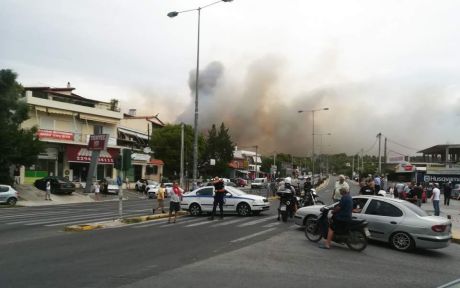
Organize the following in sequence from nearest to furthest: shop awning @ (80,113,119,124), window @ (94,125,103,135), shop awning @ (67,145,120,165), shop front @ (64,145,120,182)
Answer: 1. shop awning @ (67,145,120,165)
2. shop front @ (64,145,120,182)
3. shop awning @ (80,113,119,124)
4. window @ (94,125,103,135)

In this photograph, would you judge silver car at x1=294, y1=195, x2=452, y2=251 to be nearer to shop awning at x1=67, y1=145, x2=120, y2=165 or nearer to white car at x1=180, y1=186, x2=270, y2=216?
white car at x1=180, y1=186, x2=270, y2=216

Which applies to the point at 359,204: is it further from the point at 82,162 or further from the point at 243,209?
the point at 82,162

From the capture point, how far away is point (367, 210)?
14.1 m

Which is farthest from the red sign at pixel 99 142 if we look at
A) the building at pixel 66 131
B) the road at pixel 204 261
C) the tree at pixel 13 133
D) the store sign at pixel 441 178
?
the store sign at pixel 441 178

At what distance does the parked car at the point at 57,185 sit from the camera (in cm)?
4316

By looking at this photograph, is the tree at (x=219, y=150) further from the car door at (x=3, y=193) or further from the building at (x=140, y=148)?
the car door at (x=3, y=193)

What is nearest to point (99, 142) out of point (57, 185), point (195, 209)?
point (57, 185)

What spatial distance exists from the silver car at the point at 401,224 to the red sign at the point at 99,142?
33.7m

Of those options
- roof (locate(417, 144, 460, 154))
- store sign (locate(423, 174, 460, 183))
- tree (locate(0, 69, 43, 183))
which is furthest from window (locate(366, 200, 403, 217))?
roof (locate(417, 144, 460, 154))

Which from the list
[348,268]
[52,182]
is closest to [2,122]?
[52,182]

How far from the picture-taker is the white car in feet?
73.0

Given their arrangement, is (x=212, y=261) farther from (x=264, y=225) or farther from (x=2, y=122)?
(x=2, y=122)

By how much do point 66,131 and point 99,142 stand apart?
6.03 m

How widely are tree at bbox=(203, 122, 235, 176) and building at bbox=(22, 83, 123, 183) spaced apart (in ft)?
127
